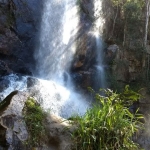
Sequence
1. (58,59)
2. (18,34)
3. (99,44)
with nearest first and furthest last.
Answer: (18,34), (58,59), (99,44)

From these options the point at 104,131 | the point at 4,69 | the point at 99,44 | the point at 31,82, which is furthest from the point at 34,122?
the point at 99,44

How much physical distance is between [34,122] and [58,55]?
360 inches

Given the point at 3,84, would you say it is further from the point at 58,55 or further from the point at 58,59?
the point at 58,55

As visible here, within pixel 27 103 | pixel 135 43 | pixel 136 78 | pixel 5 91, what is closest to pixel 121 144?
pixel 27 103

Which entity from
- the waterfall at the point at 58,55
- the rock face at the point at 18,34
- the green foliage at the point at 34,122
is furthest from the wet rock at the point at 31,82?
the green foliage at the point at 34,122

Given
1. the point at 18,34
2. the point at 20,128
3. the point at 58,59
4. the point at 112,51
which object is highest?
the point at 112,51

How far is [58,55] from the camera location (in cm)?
1304

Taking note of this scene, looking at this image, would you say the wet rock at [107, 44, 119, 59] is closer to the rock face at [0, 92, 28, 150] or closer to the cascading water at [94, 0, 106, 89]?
the cascading water at [94, 0, 106, 89]

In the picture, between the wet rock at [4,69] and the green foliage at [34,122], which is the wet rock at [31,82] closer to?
the wet rock at [4,69]

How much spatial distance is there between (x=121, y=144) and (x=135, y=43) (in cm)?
1275

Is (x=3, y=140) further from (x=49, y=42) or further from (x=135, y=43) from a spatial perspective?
(x=135, y=43)

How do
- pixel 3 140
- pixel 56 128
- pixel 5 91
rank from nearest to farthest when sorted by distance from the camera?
pixel 3 140 → pixel 56 128 → pixel 5 91

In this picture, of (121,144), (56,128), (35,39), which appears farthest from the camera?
(35,39)

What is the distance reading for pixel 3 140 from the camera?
139 inches
